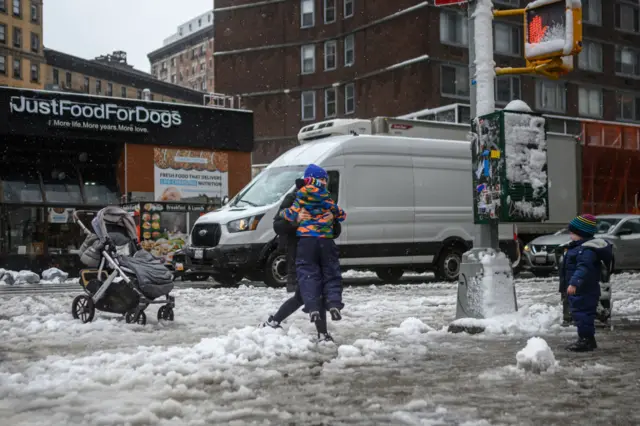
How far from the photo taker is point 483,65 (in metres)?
9.33

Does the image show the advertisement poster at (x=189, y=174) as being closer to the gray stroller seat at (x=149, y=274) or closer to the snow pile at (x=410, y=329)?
the gray stroller seat at (x=149, y=274)

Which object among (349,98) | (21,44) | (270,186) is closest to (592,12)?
(349,98)

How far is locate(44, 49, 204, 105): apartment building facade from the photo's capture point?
84688 millimetres

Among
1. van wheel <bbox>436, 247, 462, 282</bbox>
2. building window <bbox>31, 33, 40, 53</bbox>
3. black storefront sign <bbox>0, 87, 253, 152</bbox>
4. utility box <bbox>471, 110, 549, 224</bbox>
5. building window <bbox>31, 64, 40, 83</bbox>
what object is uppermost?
building window <bbox>31, 33, 40, 53</bbox>

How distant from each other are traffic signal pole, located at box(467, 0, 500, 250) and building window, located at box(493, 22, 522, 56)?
1417 inches

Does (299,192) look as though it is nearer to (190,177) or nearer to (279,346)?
(279,346)

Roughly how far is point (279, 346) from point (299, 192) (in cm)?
160

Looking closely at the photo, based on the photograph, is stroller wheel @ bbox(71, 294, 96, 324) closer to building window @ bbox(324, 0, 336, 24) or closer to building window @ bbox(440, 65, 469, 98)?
building window @ bbox(440, 65, 469, 98)

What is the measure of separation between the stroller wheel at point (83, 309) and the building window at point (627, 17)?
1817 inches

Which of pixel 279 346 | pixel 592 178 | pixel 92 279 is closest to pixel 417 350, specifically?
pixel 279 346

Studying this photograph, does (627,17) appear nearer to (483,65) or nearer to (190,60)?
(483,65)

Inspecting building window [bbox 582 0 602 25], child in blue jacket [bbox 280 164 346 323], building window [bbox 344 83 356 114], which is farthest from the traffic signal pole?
building window [bbox 582 0 602 25]

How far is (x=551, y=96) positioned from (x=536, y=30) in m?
39.3

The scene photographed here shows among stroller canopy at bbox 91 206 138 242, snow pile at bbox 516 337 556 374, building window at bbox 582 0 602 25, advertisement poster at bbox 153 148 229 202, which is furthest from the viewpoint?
building window at bbox 582 0 602 25
